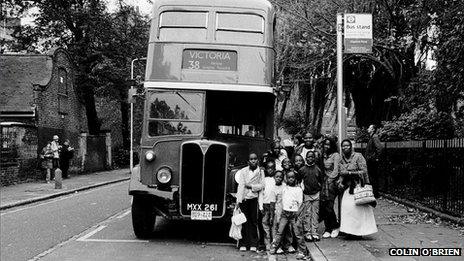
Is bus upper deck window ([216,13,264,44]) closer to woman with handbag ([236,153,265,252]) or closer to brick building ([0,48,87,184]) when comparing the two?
woman with handbag ([236,153,265,252])

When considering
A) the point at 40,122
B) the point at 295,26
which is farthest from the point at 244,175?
the point at 40,122

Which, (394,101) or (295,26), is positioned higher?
(295,26)

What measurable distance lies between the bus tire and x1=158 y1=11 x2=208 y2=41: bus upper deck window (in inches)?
124

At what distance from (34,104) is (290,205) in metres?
22.0

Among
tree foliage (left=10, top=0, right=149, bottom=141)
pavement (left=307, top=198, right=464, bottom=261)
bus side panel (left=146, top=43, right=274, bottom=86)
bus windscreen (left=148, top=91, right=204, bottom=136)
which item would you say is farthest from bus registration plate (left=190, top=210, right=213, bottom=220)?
tree foliage (left=10, top=0, right=149, bottom=141)

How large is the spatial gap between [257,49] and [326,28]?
8.47 m

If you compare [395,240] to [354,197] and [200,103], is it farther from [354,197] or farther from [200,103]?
[200,103]

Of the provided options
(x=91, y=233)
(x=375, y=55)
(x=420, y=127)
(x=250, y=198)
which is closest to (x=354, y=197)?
(x=250, y=198)

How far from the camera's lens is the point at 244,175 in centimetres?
998

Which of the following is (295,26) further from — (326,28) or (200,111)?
(200,111)

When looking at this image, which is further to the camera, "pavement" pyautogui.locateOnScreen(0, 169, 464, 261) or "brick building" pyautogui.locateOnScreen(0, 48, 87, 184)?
"brick building" pyautogui.locateOnScreen(0, 48, 87, 184)

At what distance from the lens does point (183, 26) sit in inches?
453

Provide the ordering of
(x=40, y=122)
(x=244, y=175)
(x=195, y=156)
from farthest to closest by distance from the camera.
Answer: (x=40, y=122), (x=195, y=156), (x=244, y=175)

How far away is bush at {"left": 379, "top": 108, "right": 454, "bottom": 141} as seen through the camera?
15633mm
